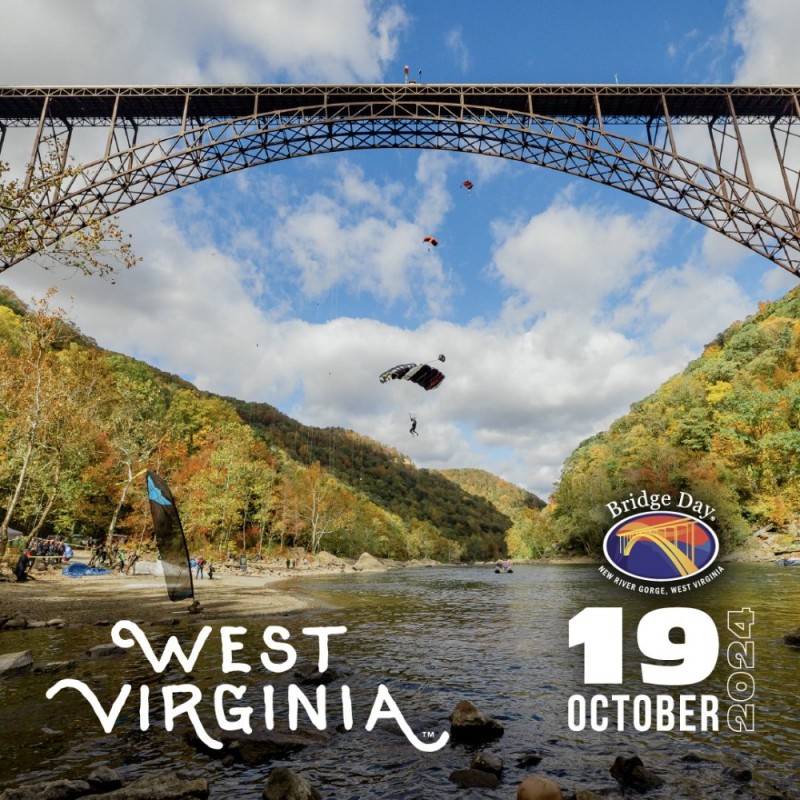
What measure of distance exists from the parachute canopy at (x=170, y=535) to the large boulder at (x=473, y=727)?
10.7m

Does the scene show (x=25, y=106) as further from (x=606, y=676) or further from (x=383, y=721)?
(x=606, y=676)

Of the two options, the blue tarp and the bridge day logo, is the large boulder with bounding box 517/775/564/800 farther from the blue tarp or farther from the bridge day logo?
the blue tarp

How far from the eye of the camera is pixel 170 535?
17406 mm

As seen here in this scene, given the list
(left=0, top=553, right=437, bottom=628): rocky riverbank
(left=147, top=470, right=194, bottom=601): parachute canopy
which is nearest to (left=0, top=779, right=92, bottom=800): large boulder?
(left=147, top=470, right=194, bottom=601): parachute canopy

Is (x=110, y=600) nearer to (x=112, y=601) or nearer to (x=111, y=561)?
(x=112, y=601)

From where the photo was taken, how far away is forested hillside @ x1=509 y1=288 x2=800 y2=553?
163 feet

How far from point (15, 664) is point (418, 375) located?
19.7 m

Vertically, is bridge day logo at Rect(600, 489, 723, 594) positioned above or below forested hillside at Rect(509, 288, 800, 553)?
below

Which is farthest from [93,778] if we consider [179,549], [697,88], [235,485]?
[235,485]


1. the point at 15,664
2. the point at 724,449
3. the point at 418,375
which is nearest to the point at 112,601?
the point at 15,664

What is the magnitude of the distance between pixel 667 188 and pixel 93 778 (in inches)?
1106

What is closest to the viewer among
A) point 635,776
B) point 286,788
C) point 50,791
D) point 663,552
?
point 50,791

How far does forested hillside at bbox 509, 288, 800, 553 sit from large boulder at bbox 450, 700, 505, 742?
4384cm

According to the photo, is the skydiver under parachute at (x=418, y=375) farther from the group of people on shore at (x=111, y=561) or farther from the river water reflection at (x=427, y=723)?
the group of people on shore at (x=111, y=561)
